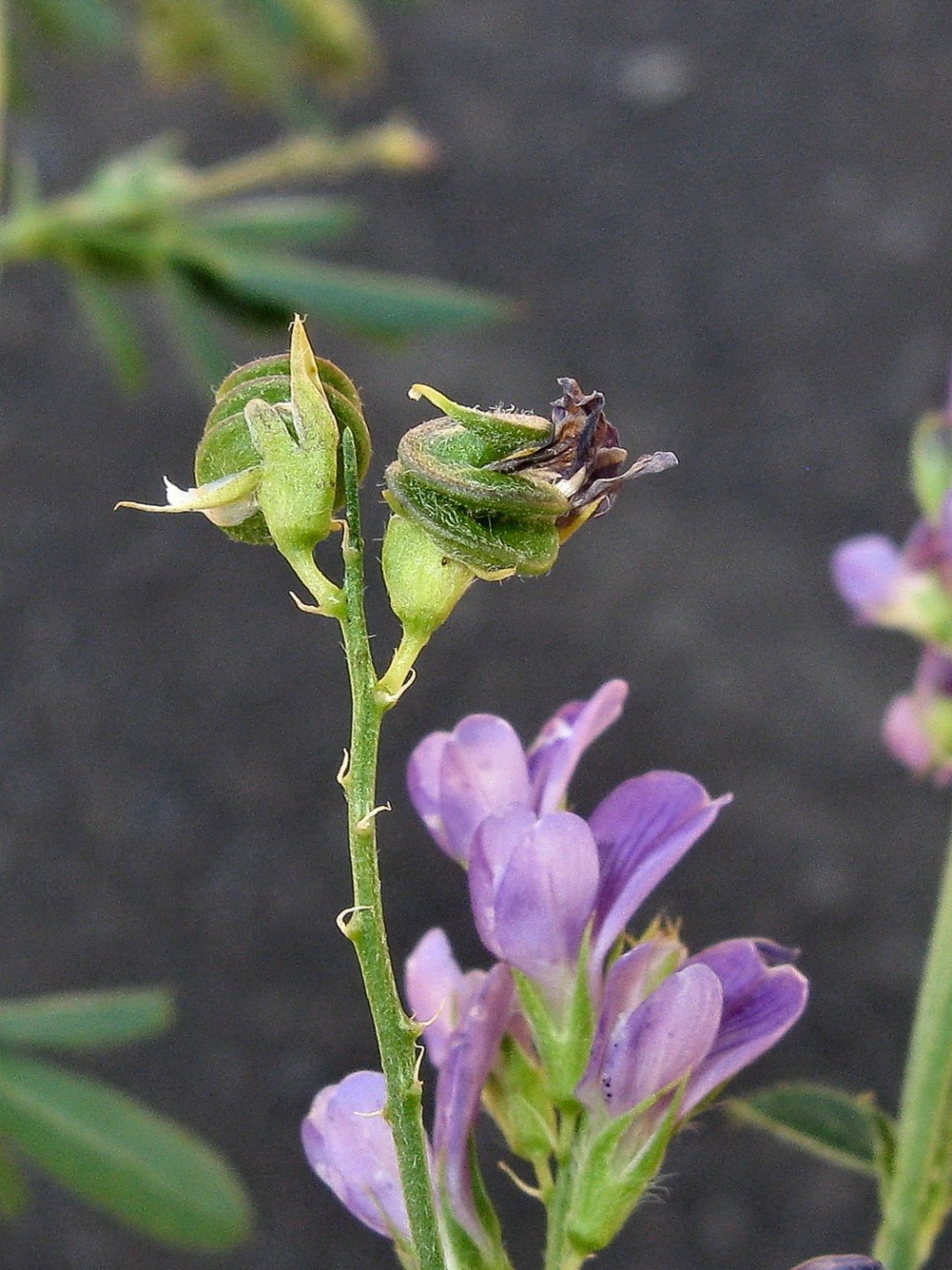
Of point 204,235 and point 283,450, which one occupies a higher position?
point 204,235

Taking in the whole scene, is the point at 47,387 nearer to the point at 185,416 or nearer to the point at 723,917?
the point at 185,416

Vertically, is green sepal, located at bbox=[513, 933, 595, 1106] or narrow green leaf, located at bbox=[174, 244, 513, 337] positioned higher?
narrow green leaf, located at bbox=[174, 244, 513, 337]

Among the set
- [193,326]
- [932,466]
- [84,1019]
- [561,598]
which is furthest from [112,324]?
[561,598]

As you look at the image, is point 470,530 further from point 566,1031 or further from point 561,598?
point 561,598

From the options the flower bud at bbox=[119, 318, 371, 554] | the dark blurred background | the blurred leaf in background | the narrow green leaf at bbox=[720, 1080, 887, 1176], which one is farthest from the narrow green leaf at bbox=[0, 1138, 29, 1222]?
the dark blurred background

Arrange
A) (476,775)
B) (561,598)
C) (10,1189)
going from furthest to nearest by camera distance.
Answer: (561,598), (10,1189), (476,775)

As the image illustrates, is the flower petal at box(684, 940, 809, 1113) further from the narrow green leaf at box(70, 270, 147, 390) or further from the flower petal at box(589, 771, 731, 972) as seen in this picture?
the narrow green leaf at box(70, 270, 147, 390)

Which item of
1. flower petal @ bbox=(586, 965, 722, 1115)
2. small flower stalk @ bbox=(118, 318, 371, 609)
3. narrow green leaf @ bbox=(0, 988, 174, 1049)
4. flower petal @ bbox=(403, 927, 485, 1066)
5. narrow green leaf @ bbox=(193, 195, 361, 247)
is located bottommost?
flower petal @ bbox=(586, 965, 722, 1115)
